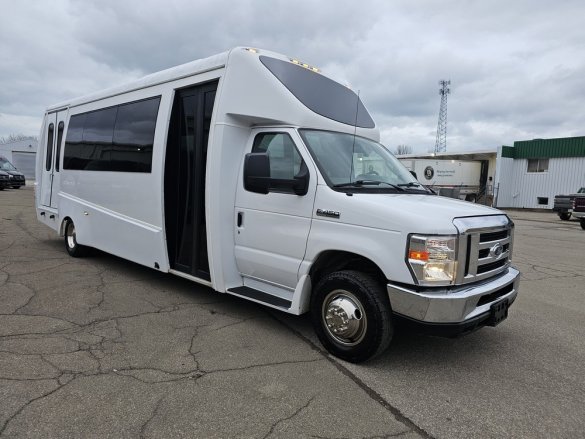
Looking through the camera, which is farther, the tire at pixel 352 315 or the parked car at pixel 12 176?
the parked car at pixel 12 176

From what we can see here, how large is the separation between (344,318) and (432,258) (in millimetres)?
977

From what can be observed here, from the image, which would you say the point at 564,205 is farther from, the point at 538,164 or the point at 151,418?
the point at 151,418

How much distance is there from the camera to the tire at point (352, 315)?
3.84 metres

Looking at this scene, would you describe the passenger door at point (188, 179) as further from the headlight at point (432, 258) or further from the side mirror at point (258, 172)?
the headlight at point (432, 258)

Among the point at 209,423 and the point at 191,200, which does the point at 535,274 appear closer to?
the point at 191,200

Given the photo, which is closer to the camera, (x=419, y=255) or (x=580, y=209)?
(x=419, y=255)

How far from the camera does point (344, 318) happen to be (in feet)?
13.3

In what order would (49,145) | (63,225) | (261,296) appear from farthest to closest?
(49,145), (63,225), (261,296)

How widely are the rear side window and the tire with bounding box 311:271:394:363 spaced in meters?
3.23

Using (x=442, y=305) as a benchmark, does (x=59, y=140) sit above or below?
above

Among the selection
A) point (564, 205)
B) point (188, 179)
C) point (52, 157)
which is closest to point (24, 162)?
point (52, 157)

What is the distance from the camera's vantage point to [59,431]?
2.90 metres

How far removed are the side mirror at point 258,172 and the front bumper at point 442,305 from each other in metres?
1.60

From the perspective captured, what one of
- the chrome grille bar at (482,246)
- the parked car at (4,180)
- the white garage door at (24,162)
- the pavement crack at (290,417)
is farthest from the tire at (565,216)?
the white garage door at (24,162)
